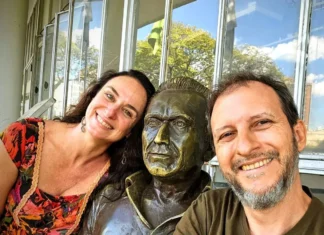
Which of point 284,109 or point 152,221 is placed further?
point 152,221

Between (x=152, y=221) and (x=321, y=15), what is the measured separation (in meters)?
2.23

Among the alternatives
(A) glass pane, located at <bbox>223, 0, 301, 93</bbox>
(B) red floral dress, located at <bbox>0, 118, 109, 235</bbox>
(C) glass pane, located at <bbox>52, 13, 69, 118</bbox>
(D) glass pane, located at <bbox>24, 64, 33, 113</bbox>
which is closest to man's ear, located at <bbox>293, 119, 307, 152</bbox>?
(B) red floral dress, located at <bbox>0, 118, 109, 235</bbox>

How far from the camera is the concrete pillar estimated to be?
33.0 ft

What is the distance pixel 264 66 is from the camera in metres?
3.66

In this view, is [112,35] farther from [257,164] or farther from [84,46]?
[257,164]

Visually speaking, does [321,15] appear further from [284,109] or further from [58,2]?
[58,2]

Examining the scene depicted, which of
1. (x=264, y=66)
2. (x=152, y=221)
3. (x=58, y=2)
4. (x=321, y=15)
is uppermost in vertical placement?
(x=58, y=2)

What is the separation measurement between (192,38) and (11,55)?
7.43 meters

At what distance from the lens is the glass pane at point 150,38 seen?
15.6ft

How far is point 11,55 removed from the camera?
1055 centimetres

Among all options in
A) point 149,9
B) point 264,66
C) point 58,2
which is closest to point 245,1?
point 264,66

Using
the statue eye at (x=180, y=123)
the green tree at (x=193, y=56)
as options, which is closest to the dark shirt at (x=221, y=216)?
the statue eye at (x=180, y=123)

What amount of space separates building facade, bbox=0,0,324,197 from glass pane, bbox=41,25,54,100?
506 millimetres

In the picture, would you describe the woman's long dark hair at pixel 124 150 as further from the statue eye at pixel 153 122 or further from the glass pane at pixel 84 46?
the glass pane at pixel 84 46
